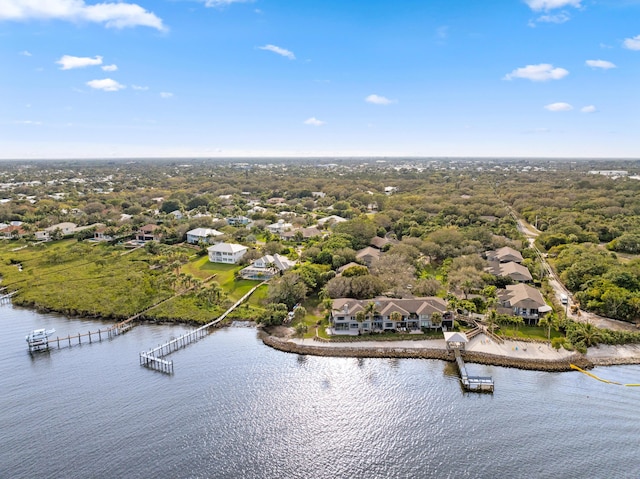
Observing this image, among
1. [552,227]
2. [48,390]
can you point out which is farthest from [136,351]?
[552,227]

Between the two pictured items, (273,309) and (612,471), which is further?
(273,309)

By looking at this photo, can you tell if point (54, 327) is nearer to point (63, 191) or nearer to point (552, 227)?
point (552, 227)

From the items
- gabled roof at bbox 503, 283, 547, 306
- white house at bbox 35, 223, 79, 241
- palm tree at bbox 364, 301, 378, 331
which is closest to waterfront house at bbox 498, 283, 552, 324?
gabled roof at bbox 503, 283, 547, 306

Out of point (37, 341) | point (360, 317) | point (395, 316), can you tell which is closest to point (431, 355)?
point (395, 316)

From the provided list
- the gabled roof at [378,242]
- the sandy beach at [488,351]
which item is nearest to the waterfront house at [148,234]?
the gabled roof at [378,242]

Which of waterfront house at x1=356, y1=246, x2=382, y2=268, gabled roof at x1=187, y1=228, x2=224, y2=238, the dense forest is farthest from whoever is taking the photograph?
gabled roof at x1=187, y1=228, x2=224, y2=238

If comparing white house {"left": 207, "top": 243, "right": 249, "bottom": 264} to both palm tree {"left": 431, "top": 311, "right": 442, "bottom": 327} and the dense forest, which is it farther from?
palm tree {"left": 431, "top": 311, "right": 442, "bottom": 327}

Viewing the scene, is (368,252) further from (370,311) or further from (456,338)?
(456,338)

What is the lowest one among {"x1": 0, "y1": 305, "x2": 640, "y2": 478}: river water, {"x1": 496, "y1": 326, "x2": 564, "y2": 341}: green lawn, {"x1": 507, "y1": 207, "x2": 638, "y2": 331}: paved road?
{"x1": 0, "y1": 305, "x2": 640, "y2": 478}: river water
